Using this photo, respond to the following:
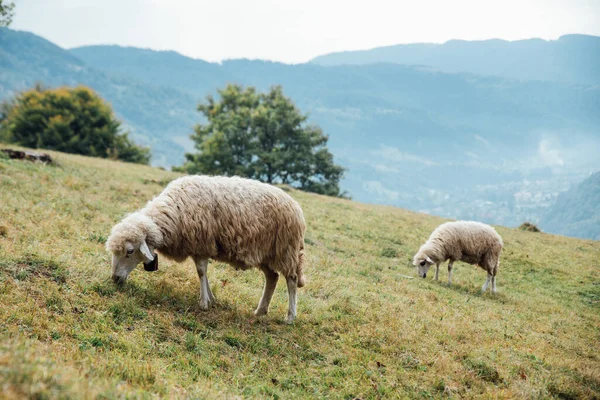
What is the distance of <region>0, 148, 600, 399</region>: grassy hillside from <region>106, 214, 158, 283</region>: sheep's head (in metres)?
0.35

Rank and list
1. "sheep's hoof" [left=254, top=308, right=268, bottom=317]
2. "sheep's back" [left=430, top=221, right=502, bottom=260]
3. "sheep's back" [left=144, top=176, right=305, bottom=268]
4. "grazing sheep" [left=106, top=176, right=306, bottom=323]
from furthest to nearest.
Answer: "sheep's back" [left=430, top=221, right=502, bottom=260], "sheep's hoof" [left=254, top=308, right=268, bottom=317], "sheep's back" [left=144, top=176, right=305, bottom=268], "grazing sheep" [left=106, top=176, right=306, bottom=323]

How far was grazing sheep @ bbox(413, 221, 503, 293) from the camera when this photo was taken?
16.4m

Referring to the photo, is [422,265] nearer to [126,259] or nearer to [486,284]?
[486,284]

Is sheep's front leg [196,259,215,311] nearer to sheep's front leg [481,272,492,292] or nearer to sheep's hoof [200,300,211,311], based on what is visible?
sheep's hoof [200,300,211,311]

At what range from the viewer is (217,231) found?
27.6ft

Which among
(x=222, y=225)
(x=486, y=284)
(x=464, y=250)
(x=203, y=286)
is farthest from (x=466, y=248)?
(x=203, y=286)

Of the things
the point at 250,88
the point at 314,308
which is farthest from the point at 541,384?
the point at 250,88

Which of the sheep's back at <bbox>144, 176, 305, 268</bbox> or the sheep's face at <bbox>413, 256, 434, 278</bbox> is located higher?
the sheep's back at <bbox>144, 176, 305, 268</bbox>

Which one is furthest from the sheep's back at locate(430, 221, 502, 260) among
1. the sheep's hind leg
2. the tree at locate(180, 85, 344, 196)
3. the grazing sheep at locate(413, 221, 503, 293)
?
the tree at locate(180, 85, 344, 196)

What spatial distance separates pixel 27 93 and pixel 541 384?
6765 centimetres

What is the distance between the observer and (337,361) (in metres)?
7.54

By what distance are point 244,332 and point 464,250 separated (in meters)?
11.8

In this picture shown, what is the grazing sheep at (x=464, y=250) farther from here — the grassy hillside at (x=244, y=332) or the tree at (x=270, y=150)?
the tree at (x=270, y=150)

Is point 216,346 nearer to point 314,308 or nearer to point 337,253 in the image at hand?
point 314,308
